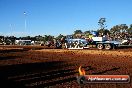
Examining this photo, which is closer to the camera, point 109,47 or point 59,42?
point 109,47

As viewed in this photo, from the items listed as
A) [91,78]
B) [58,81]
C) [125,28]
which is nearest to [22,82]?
[58,81]

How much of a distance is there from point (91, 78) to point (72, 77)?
8.19 m

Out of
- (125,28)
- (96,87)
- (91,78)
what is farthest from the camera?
(125,28)

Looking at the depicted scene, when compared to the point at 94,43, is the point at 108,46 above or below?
below

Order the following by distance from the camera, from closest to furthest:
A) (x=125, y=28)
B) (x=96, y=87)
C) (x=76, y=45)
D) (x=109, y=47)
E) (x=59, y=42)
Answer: (x=96, y=87)
(x=109, y=47)
(x=76, y=45)
(x=59, y=42)
(x=125, y=28)

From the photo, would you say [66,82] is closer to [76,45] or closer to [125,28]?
[76,45]

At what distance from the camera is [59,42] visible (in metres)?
48.1

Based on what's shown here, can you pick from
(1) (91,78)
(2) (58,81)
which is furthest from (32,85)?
(1) (91,78)

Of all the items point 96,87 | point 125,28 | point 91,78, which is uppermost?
point 125,28

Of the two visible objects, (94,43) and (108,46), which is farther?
(94,43)

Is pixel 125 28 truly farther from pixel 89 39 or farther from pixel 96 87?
pixel 96 87

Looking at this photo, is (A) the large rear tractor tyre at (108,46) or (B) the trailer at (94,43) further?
(B) the trailer at (94,43)

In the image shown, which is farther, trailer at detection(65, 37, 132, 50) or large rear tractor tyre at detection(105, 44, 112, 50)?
trailer at detection(65, 37, 132, 50)

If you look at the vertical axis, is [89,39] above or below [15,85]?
above
